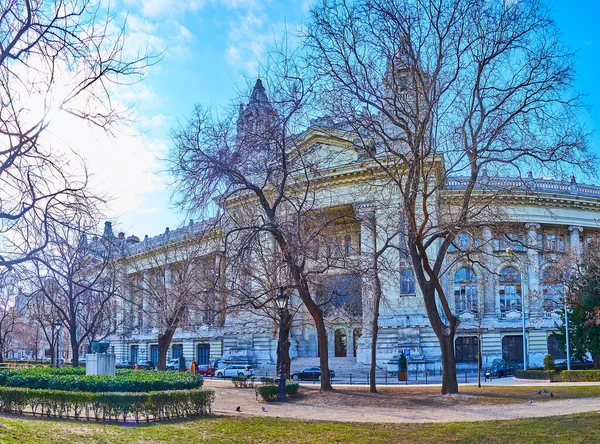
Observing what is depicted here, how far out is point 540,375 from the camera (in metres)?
40.2

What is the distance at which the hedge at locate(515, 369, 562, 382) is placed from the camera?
3822 cm

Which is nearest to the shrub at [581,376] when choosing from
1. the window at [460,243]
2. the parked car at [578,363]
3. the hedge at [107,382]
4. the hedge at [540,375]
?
the hedge at [540,375]

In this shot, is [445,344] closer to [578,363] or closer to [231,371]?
[578,363]

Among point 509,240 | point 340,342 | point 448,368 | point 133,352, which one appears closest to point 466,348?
point 340,342

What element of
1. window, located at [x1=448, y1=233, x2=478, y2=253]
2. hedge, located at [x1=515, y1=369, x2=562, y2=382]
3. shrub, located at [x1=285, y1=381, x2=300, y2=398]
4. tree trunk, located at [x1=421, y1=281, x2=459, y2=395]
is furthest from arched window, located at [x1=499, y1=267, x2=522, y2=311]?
shrub, located at [x1=285, y1=381, x2=300, y2=398]

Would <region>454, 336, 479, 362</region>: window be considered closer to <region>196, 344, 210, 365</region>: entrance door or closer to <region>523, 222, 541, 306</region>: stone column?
<region>523, 222, 541, 306</region>: stone column

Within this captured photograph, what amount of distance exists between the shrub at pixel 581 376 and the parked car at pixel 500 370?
312 inches

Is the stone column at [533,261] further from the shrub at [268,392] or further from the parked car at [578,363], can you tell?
the shrub at [268,392]

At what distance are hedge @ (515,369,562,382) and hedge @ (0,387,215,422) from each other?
25.0m

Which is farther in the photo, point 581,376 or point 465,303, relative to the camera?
point 465,303

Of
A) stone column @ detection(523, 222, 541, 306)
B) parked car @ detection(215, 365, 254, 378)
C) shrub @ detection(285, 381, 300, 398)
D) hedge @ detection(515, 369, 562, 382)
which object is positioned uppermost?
stone column @ detection(523, 222, 541, 306)

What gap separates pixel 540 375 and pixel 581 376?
3648 mm

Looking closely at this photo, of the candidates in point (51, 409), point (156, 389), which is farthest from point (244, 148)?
point (51, 409)

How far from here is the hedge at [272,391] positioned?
2602 centimetres
